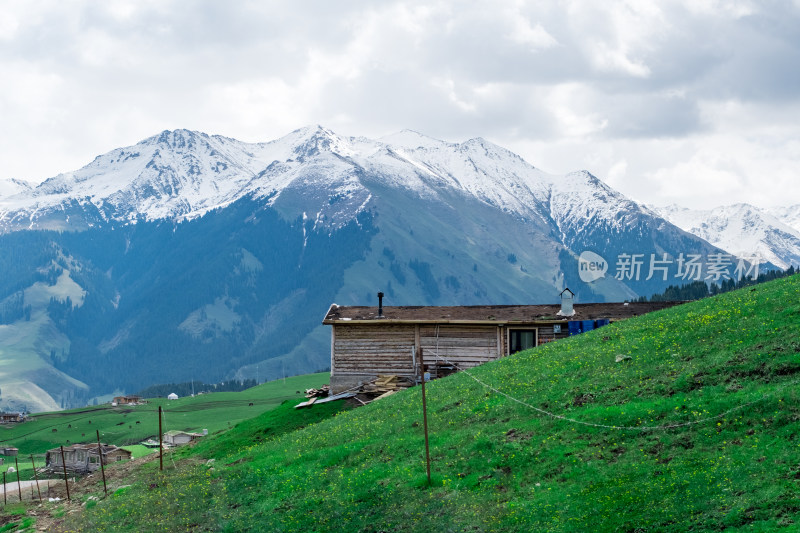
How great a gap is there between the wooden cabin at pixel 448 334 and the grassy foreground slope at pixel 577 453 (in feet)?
58.3

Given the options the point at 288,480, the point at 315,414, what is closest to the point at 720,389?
the point at 288,480

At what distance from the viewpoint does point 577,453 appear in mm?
28328

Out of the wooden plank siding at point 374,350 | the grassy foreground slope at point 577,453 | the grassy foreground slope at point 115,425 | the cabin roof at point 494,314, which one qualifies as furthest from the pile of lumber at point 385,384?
the grassy foreground slope at point 115,425

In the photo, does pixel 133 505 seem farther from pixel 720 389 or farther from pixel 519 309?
pixel 519 309

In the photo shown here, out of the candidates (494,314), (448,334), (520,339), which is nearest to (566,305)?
(520,339)

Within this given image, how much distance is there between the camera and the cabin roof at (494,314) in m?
62.4

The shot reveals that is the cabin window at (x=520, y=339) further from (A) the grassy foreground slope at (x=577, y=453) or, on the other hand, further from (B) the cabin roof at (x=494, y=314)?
(A) the grassy foreground slope at (x=577, y=453)

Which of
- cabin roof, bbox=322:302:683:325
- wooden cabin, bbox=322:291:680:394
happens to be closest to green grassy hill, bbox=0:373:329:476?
wooden cabin, bbox=322:291:680:394

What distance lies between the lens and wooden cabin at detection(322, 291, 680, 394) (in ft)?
203

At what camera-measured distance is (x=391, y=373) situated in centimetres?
6412

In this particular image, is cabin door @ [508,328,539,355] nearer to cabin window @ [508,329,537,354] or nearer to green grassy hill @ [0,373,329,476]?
cabin window @ [508,329,537,354]

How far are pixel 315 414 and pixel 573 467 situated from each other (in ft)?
107

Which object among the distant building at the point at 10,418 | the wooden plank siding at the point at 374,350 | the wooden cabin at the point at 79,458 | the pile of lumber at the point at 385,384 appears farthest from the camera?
the distant building at the point at 10,418

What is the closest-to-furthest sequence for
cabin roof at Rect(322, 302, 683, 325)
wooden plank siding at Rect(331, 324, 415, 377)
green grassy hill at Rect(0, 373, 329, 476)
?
cabin roof at Rect(322, 302, 683, 325) → wooden plank siding at Rect(331, 324, 415, 377) → green grassy hill at Rect(0, 373, 329, 476)
